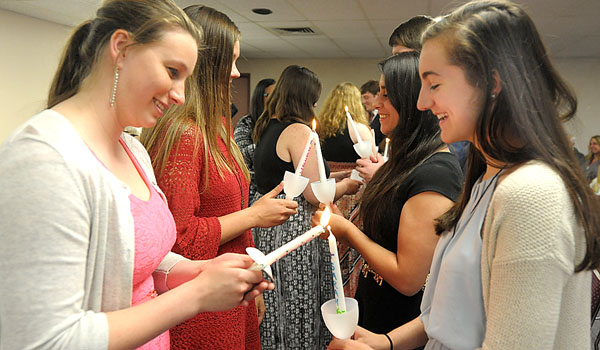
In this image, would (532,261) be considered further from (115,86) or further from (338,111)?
(338,111)

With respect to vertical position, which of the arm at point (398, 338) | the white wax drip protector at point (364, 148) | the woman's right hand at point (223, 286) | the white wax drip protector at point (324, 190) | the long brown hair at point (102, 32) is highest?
the long brown hair at point (102, 32)

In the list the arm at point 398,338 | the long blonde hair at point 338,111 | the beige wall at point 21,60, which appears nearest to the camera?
the arm at point 398,338

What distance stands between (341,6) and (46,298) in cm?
586

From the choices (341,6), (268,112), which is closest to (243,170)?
(268,112)

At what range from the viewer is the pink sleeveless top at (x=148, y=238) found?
0.93 m

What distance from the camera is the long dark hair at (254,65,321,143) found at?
279cm

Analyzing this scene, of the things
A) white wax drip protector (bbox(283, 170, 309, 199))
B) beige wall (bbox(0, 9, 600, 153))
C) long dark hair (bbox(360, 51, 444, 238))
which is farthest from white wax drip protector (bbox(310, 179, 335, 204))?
beige wall (bbox(0, 9, 600, 153))

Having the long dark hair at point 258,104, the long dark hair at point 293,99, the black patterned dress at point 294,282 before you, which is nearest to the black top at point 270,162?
the black patterned dress at point 294,282

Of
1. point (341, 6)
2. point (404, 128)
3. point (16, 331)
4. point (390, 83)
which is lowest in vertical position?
point (16, 331)

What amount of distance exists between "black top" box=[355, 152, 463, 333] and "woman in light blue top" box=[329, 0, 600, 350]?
26 centimetres

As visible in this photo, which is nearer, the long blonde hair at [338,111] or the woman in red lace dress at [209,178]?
the woman in red lace dress at [209,178]

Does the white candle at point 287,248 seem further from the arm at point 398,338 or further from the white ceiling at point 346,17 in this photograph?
the white ceiling at point 346,17

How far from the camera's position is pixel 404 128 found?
159cm

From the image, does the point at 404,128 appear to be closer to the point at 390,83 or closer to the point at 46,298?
the point at 390,83
